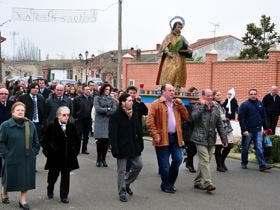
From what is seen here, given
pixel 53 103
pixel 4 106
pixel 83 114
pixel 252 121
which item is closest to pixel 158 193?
pixel 4 106

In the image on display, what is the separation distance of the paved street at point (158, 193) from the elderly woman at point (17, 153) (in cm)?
39

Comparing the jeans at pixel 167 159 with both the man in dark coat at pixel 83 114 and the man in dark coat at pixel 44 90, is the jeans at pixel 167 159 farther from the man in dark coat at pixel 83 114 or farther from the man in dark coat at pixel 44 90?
the man in dark coat at pixel 44 90

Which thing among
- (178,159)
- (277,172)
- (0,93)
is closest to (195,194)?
(178,159)

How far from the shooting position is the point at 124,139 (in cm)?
757

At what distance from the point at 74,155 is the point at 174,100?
76.7 inches

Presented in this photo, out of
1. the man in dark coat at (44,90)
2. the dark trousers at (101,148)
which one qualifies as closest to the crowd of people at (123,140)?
the dark trousers at (101,148)

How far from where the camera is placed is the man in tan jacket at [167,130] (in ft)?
26.5

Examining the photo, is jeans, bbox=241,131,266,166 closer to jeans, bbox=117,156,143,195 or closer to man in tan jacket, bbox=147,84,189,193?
man in tan jacket, bbox=147,84,189,193

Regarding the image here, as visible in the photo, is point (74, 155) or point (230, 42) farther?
point (230, 42)

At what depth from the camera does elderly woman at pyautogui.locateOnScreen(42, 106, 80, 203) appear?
739 cm

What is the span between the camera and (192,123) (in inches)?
355

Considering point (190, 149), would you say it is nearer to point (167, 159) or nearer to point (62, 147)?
point (167, 159)

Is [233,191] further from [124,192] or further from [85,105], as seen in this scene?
[85,105]

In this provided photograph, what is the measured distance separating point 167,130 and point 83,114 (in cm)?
494
